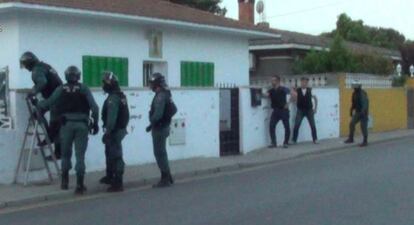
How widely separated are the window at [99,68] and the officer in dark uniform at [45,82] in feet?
17.4

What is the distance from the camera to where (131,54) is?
21984 millimetres

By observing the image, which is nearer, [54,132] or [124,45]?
[54,132]

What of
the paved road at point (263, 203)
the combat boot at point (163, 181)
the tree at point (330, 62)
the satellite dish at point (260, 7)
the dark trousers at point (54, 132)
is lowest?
the paved road at point (263, 203)

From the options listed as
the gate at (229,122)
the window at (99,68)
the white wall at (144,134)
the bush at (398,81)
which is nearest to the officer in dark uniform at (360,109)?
the gate at (229,122)

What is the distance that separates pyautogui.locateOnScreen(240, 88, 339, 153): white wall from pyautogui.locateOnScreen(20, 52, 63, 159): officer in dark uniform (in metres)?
6.93

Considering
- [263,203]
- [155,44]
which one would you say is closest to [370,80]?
[155,44]

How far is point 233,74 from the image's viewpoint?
2625 centimetres

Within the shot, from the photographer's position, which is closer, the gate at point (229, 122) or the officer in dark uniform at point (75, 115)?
the officer in dark uniform at point (75, 115)

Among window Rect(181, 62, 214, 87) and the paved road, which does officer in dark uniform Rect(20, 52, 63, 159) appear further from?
window Rect(181, 62, 214, 87)

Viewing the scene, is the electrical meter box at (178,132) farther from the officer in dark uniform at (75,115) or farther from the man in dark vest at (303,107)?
the man in dark vest at (303,107)

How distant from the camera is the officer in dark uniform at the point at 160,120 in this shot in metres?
15.1

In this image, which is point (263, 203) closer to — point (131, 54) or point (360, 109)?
point (131, 54)

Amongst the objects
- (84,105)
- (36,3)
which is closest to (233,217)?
(84,105)

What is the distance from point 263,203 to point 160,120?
2.87 meters
